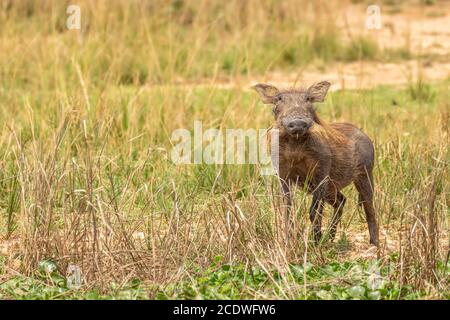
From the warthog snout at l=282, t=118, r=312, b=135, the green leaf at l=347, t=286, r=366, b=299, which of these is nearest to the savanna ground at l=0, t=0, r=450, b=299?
the green leaf at l=347, t=286, r=366, b=299

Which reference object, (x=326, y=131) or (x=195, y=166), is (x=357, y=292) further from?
(x=195, y=166)

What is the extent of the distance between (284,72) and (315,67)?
41 centimetres

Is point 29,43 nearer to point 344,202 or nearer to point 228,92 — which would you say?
point 228,92

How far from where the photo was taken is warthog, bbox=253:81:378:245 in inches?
232

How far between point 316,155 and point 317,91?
0.33m

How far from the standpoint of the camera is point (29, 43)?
991 cm

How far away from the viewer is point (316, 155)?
6.04 meters

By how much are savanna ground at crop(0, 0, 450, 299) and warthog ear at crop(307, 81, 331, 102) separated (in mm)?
489

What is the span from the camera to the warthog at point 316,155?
5.89m

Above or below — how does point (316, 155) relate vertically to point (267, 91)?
below

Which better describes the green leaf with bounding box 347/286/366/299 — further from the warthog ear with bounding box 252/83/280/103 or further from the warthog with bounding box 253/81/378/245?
the warthog ear with bounding box 252/83/280/103

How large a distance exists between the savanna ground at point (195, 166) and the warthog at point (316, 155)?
0.12 metres

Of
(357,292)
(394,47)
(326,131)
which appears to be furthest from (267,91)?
(394,47)
